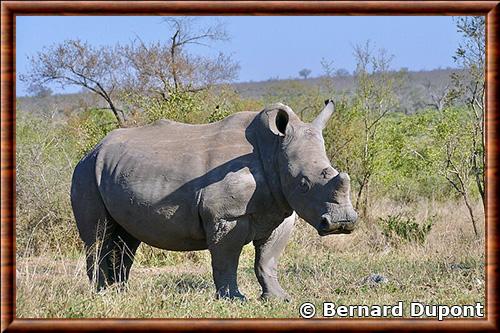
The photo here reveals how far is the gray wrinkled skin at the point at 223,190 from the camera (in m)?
8.69

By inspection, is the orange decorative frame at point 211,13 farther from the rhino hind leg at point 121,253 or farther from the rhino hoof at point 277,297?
the rhino hind leg at point 121,253

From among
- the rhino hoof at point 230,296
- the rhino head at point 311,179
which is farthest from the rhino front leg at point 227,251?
the rhino head at point 311,179

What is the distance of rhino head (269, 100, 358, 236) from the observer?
832 centimetres

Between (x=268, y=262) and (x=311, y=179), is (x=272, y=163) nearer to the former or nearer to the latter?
(x=311, y=179)

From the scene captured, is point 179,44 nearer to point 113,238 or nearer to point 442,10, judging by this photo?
point 113,238

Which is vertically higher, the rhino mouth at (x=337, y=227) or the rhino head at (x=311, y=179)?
the rhino head at (x=311, y=179)

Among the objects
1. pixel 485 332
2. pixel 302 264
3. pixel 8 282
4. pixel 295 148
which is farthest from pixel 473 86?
pixel 8 282

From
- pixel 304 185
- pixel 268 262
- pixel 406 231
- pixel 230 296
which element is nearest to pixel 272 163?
pixel 304 185

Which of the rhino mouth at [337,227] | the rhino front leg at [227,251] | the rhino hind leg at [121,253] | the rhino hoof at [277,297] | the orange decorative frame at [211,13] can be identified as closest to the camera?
the orange decorative frame at [211,13]

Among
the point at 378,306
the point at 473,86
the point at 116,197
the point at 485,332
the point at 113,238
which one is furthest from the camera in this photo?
the point at 473,86

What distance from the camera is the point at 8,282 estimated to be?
7.68 meters

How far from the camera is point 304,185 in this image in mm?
8641

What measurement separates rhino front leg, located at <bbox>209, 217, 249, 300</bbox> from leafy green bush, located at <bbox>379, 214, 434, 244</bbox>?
221 inches

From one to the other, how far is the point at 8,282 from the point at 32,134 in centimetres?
992
